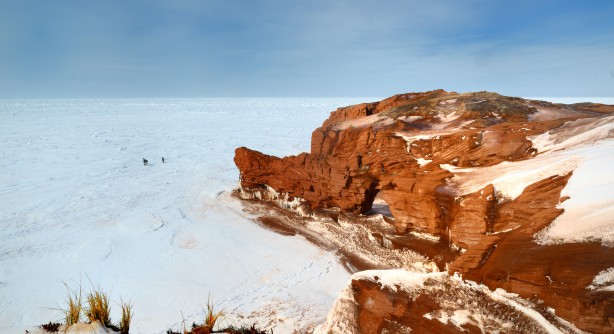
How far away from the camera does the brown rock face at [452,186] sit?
15.1 ft

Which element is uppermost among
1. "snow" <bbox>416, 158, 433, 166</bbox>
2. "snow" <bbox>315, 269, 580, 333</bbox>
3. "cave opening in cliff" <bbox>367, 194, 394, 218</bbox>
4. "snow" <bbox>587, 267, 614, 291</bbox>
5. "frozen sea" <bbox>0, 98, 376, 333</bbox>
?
"snow" <bbox>416, 158, 433, 166</bbox>

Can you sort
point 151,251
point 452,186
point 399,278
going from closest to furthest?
point 399,278 < point 452,186 < point 151,251

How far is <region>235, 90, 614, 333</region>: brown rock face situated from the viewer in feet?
15.1

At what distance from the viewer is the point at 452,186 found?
350 inches

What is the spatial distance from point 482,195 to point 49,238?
46.4 ft

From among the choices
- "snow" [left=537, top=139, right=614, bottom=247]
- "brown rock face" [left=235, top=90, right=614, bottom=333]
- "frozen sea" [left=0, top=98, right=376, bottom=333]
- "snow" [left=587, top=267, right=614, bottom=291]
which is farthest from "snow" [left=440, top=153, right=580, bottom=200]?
"frozen sea" [left=0, top=98, right=376, bottom=333]

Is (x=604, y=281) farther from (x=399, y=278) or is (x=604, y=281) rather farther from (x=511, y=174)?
(x=511, y=174)

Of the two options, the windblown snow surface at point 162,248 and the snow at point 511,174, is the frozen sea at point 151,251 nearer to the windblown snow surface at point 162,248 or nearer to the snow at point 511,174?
the windblown snow surface at point 162,248

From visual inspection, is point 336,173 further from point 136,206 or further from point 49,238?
point 49,238

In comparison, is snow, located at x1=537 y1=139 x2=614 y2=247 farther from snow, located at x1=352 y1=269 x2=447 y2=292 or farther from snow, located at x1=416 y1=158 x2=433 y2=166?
snow, located at x1=416 y1=158 x2=433 y2=166

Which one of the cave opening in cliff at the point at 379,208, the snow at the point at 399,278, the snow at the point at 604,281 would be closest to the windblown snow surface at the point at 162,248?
the snow at the point at 604,281

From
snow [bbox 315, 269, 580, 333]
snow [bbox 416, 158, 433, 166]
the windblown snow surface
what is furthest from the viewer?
snow [bbox 416, 158, 433, 166]

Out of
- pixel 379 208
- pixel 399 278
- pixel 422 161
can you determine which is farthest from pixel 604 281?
pixel 379 208

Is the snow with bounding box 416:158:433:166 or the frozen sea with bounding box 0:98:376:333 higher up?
the snow with bounding box 416:158:433:166
